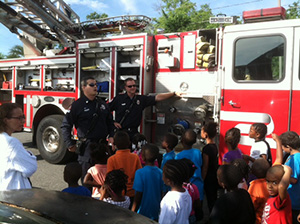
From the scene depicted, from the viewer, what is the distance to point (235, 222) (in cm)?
212

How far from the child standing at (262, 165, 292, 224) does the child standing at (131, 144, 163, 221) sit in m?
0.98

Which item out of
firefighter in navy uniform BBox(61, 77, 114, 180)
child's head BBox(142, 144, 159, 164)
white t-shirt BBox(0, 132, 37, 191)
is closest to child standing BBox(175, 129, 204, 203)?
child's head BBox(142, 144, 159, 164)

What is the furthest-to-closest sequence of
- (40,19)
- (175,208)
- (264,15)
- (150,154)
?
(40,19)
(264,15)
(150,154)
(175,208)

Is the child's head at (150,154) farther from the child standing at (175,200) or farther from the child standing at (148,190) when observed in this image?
the child standing at (175,200)

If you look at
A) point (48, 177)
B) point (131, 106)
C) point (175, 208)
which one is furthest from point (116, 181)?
point (48, 177)

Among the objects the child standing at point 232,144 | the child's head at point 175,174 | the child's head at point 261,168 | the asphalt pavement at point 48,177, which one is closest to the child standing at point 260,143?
the child standing at point 232,144

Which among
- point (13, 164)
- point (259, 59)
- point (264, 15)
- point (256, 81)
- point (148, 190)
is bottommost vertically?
point (148, 190)

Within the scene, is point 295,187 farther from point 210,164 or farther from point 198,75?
point 198,75


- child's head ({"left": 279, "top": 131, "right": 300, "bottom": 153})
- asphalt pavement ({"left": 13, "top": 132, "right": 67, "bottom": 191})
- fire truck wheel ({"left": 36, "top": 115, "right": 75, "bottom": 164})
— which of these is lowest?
asphalt pavement ({"left": 13, "top": 132, "right": 67, "bottom": 191})

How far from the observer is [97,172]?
10.5 feet

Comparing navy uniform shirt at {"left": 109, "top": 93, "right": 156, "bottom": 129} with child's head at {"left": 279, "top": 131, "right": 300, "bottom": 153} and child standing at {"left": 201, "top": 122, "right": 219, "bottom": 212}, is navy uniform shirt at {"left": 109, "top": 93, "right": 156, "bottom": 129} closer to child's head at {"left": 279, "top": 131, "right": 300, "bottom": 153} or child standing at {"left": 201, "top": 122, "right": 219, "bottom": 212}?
child standing at {"left": 201, "top": 122, "right": 219, "bottom": 212}

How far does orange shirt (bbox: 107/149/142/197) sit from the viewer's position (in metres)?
3.11

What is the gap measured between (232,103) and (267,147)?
3.09ft

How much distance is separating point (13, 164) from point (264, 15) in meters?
3.63
